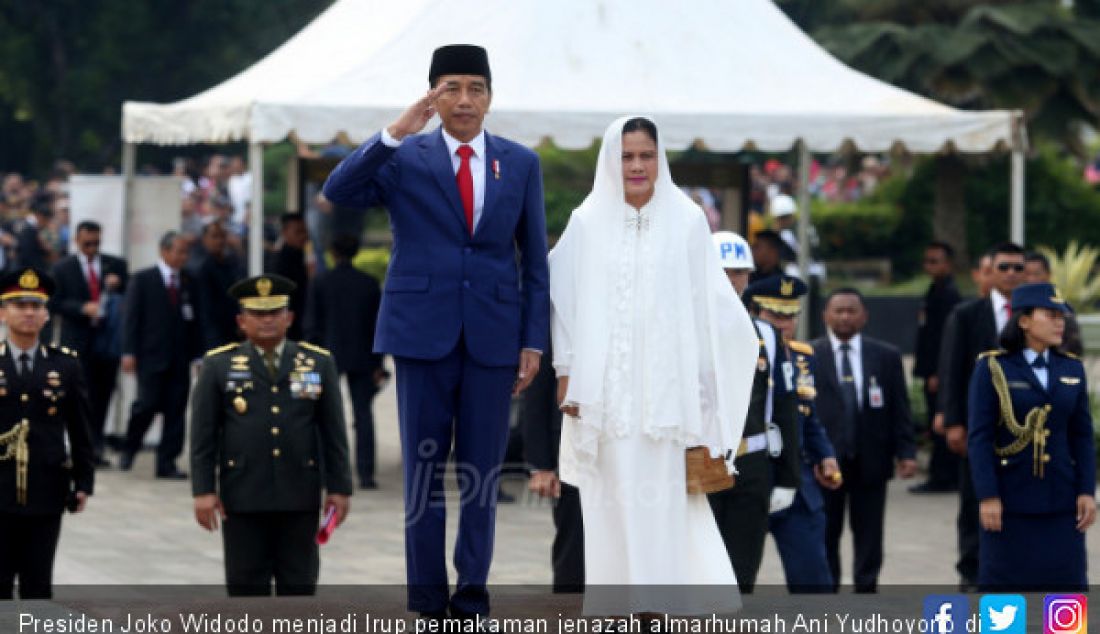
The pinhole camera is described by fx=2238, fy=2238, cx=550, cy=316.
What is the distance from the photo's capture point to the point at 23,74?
4128 centimetres

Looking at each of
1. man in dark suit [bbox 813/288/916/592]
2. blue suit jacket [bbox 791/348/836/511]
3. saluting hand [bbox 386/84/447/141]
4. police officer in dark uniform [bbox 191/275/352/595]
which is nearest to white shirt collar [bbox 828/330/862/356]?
man in dark suit [bbox 813/288/916/592]

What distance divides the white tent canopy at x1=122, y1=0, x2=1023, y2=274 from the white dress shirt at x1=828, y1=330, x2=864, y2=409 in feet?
11.5

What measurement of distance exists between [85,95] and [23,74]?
4.04ft

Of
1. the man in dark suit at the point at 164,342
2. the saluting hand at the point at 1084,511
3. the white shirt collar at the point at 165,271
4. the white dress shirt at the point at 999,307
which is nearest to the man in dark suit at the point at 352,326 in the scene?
the man in dark suit at the point at 164,342

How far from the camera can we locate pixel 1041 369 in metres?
9.57

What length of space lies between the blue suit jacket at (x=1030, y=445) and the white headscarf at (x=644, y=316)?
2576 mm

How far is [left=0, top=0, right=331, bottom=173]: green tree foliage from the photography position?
40938 mm

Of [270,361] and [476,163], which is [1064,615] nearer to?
[476,163]

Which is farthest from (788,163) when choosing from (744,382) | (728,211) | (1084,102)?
(744,382)

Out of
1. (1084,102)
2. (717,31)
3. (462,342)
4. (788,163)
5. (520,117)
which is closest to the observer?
(462,342)

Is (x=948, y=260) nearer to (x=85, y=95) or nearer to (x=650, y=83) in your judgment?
(x=650, y=83)

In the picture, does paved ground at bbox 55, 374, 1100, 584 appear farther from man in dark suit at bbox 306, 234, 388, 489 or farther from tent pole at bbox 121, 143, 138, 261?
tent pole at bbox 121, 143, 138, 261

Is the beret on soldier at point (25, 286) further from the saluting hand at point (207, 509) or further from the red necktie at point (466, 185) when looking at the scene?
the red necktie at point (466, 185)

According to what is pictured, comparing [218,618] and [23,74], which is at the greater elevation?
[23,74]
